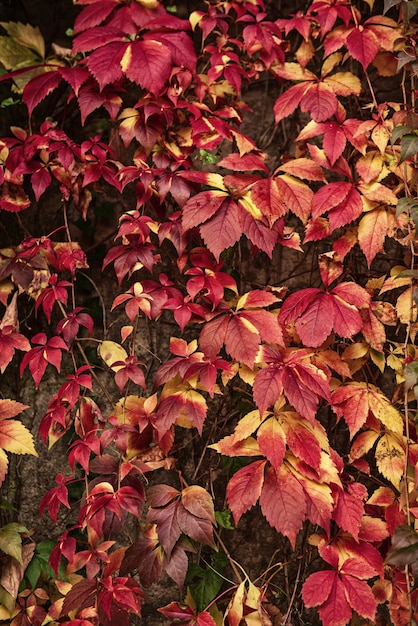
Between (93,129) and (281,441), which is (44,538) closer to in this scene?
(281,441)

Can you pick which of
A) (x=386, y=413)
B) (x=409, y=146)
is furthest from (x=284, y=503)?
(x=409, y=146)

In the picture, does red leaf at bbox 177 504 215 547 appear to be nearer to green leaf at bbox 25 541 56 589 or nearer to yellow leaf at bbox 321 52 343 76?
green leaf at bbox 25 541 56 589

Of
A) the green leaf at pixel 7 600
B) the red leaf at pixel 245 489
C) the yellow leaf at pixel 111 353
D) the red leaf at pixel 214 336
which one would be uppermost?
the red leaf at pixel 214 336

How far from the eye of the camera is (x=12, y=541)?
5.58 ft

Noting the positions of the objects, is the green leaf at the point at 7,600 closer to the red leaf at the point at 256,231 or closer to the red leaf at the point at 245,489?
the red leaf at the point at 245,489

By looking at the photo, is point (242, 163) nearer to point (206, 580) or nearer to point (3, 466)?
point (3, 466)

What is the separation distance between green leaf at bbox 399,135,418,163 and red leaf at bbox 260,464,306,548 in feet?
2.89

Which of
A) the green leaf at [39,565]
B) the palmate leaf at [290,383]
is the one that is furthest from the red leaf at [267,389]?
the green leaf at [39,565]

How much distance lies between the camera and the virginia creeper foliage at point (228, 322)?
1.44 meters

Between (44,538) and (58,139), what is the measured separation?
1.45m

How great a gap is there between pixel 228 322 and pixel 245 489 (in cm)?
43

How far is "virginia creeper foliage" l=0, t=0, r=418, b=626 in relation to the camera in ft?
4.71

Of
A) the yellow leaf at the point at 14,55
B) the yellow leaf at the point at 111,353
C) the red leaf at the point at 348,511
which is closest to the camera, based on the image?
the red leaf at the point at 348,511

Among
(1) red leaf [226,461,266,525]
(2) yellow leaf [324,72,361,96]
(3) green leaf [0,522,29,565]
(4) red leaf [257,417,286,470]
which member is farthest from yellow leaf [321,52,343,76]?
(3) green leaf [0,522,29,565]
